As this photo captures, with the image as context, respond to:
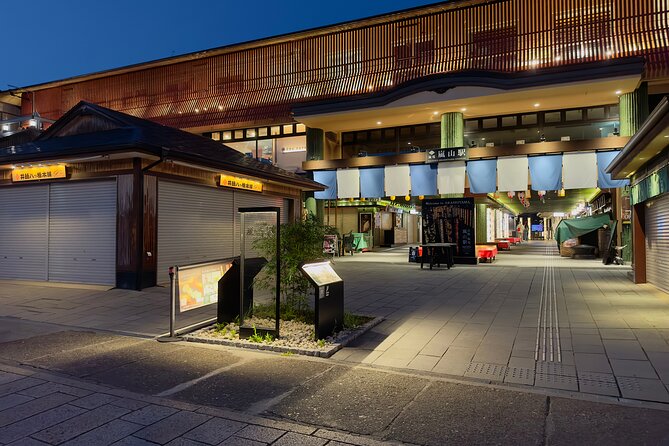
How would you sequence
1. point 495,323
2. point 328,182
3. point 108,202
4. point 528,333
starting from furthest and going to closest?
1. point 328,182
2. point 108,202
3. point 495,323
4. point 528,333

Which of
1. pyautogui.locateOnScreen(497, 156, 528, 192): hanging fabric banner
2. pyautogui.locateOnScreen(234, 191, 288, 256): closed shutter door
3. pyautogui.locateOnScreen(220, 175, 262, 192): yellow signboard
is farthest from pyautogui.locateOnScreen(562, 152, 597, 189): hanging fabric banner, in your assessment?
pyautogui.locateOnScreen(220, 175, 262, 192): yellow signboard

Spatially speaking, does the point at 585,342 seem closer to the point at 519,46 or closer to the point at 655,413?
the point at 655,413

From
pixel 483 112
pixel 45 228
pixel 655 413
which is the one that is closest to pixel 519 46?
pixel 483 112

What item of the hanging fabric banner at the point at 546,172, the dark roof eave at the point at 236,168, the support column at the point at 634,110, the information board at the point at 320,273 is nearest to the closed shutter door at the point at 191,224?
the dark roof eave at the point at 236,168

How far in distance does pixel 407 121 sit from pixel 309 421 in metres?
21.5

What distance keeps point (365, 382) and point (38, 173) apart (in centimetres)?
1328

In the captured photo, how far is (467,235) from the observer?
2086 cm

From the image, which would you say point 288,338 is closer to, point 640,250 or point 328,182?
point 640,250

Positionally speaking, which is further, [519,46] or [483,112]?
[483,112]

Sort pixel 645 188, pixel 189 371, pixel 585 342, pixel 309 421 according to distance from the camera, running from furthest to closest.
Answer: pixel 645 188, pixel 585 342, pixel 189 371, pixel 309 421

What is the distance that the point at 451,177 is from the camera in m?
20.4

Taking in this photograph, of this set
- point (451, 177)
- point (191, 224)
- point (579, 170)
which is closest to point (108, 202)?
point (191, 224)

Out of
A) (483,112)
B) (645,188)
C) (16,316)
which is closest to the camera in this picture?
(16,316)

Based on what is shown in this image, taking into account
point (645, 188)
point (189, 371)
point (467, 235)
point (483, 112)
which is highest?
point (483, 112)
